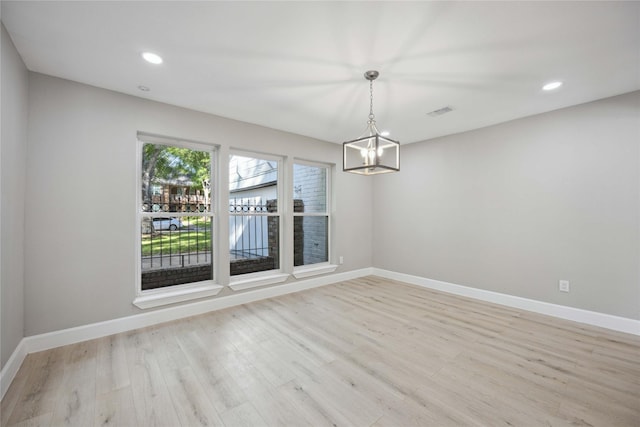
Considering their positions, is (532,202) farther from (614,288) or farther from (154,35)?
(154,35)

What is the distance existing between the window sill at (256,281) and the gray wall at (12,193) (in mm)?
1996

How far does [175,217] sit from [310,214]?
221cm

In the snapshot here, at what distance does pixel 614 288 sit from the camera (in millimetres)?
2965

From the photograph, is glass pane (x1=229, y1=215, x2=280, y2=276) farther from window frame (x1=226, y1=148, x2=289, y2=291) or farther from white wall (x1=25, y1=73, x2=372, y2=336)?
white wall (x1=25, y1=73, x2=372, y2=336)

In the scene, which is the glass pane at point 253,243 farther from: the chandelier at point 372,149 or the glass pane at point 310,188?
the chandelier at point 372,149

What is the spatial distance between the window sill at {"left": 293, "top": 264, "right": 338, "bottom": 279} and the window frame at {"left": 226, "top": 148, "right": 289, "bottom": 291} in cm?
24

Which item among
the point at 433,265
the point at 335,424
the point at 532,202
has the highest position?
the point at 532,202

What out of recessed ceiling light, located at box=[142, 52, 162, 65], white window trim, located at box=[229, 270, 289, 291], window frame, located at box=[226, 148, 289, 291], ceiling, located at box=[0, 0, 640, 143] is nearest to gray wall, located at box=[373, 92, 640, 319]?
ceiling, located at box=[0, 0, 640, 143]

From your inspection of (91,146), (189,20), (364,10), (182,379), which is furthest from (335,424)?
(91,146)

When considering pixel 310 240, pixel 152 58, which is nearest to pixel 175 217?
pixel 152 58

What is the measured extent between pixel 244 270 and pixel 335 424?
111 inches

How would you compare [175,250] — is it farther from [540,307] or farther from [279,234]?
[540,307]

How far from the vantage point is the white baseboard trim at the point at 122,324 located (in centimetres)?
215

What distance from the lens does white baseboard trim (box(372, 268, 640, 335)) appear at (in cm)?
291
